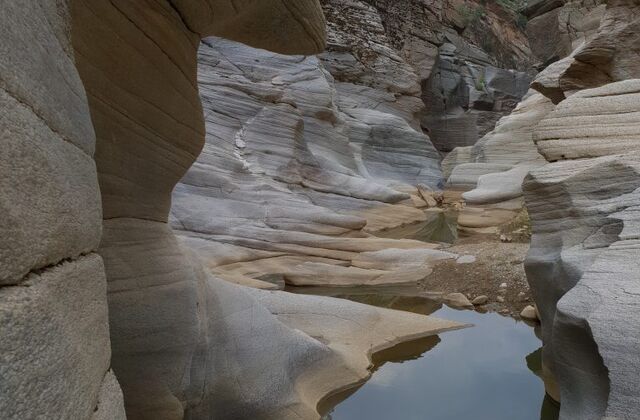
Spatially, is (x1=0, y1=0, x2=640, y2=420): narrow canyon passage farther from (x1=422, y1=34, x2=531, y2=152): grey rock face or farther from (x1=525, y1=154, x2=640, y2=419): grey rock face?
(x1=422, y1=34, x2=531, y2=152): grey rock face

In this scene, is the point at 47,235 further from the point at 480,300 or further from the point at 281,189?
the point at 281,189

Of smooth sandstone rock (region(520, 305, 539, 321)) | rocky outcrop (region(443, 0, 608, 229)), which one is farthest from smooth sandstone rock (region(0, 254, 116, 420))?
rocky outcrop (region(443, 0, 608, 229))

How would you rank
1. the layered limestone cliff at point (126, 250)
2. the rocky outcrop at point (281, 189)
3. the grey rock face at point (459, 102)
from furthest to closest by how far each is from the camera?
1. the grey rock face at point (459, 102)
2. the rocky outcrop at point (281, 189)
3. the layered limestone cliff at point (126, 250)

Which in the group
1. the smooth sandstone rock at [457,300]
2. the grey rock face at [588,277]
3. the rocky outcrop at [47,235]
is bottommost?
the smooth sandstone rock at [457,300]

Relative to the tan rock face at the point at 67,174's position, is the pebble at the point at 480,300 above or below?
below

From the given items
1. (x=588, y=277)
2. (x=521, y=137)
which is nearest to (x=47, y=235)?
(x=588, y=277)

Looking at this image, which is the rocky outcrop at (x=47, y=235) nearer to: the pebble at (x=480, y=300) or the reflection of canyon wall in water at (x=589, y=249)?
the reflection of canyon wall in water at (x=589, y=249)

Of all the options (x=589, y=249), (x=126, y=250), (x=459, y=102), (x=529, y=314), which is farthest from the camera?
(x=459, y=102)

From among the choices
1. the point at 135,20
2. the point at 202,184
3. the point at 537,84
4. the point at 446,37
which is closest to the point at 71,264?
the point at 135,20

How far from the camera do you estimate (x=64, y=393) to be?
1282 millimetres

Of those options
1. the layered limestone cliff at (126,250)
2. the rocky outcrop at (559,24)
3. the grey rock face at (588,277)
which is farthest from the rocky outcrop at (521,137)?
the layered limestone cliff at (126,250)

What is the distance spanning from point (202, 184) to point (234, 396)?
6.05 m

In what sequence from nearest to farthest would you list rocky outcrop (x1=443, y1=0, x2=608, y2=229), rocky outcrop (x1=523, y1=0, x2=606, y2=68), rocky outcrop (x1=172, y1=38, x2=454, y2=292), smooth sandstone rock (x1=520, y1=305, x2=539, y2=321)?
smooth sandstone rock (x1=520, y1=305, x2=539, y2=321), rocky outcrop (x1=172, y1=38, x2=454, y2=292), rocky outcrop (x1=443, y1=0, x2=608, y2=229), rocky outcrop (x1=523, y1=0, x2=606, y2=68)

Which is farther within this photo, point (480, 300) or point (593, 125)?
point (480, 300)
